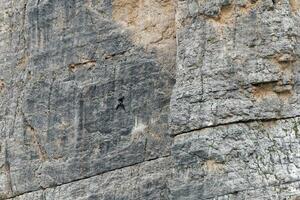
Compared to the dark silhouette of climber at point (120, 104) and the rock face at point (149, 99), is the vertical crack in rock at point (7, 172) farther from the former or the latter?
the dark silhouette of climber at point (120, 104)

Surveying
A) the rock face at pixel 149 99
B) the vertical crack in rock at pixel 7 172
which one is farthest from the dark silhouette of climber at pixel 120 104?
the vertical crack in rock at pixel 7 172

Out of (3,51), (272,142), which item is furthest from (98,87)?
(272,142)

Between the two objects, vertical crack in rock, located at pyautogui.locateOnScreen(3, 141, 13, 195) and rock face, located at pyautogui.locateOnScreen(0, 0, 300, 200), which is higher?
rock face, located at pyautogui.locateOnScreen(0, 0, 300, 200)

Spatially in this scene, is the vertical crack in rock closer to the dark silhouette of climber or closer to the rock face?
the rock face

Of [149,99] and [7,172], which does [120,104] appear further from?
[7,172]

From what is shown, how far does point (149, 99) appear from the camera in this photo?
47.6 ft

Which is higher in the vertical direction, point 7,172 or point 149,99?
point 149,99

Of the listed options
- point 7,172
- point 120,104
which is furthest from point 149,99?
point 7,172

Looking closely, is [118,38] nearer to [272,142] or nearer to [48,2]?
[48,2]

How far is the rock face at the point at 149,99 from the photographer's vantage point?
1308cm

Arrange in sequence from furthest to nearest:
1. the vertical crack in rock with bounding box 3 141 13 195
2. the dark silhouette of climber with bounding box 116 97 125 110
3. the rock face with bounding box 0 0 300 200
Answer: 1. the vertical crack in rock with bounding box 3 141 13 195
2. the dark silhouette of climber with bounding box 116 97 125 110
3. the rock face with bounding box 0 0 300 200

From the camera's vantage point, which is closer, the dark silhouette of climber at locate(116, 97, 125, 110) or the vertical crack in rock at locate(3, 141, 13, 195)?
the dark silhouette of climber at locate(116, 97, 125, 110)

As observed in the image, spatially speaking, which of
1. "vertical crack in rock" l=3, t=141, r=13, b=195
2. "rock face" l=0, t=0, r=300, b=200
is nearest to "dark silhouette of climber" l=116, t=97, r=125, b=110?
"rock face" l=0, t=0, r=300, b=200

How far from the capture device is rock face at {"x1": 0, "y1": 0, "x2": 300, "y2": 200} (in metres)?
13.1
